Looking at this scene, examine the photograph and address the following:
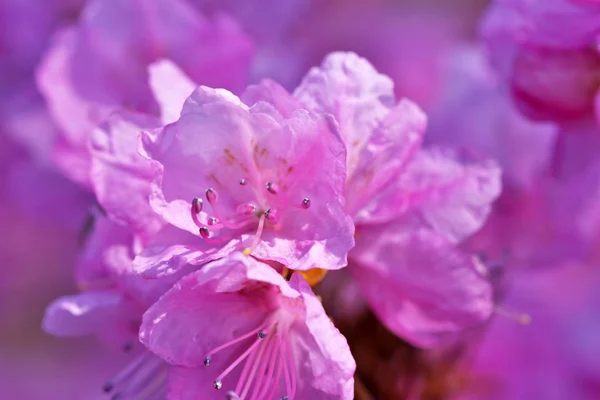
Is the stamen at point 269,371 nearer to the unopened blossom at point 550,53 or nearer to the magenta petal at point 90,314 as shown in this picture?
the magenta petal at point 90,314

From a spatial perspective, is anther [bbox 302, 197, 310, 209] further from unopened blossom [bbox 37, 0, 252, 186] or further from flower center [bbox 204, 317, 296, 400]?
unopened blossom [bbox 37, 0, 252, 186]

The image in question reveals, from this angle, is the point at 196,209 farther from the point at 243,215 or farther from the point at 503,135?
the point at 503,135

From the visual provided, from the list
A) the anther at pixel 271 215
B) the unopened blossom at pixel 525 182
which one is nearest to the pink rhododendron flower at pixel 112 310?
the anther at pixel 271 215

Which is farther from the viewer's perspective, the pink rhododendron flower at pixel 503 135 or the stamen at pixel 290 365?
the pink rhododendron flower at pixel 503 135

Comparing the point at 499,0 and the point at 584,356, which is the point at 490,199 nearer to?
the point at 499,0

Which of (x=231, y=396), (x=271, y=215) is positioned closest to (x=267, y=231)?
(x=271, y=215)

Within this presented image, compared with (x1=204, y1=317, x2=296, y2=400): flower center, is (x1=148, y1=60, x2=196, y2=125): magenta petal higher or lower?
higher

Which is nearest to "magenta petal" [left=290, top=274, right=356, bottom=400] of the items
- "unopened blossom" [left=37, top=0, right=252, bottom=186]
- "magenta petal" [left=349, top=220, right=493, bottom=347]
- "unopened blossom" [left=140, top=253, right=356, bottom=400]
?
"unopened blossom" [left=140, top=253, right=356, bottom=400]
